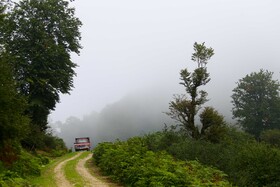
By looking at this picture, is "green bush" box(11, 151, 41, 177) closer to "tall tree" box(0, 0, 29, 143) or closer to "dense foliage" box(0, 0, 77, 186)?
"tall tree" box(0, 0, 29, 143)

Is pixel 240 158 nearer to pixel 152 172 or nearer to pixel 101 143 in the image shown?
pixel 152 172

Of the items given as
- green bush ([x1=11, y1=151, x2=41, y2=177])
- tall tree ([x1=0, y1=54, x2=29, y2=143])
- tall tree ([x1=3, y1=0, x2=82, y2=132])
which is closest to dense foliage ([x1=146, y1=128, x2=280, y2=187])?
green bush ([x1=11, y1=151, x2=41, y2=177])

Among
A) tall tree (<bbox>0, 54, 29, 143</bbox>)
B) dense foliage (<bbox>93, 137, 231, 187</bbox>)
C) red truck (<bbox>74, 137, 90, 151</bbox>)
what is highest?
tall tree (<bbox>0, 54, 29, 143</bbox>)

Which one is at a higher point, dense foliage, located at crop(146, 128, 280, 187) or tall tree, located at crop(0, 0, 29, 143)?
tall tree, located at crop(0, 0, 29, 143)

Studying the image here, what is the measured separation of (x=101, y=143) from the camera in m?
32.4

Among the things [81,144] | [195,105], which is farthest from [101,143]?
[81,144]

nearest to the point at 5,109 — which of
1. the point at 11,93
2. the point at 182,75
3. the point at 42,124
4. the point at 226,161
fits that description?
the point at 11,93

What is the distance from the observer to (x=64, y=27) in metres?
43.3

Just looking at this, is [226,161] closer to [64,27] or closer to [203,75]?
[203,75]

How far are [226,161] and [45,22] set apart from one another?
29.4 meters

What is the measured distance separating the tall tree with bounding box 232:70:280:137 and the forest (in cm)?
1334

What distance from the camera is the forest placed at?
18125 millimetres

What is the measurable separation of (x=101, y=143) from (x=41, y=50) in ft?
49.8

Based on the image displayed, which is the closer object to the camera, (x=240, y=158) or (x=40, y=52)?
(x=240, y=158)
